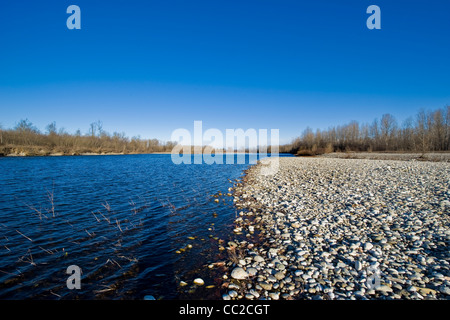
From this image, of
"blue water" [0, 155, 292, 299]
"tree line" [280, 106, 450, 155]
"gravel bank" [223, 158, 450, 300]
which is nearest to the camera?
"gravel bank" [223, 158, 450, 300]

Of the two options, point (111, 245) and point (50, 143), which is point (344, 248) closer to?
point (111, 245)

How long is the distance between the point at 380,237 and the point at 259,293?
525cm

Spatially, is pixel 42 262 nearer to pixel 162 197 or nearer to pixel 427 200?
pixel 162 197

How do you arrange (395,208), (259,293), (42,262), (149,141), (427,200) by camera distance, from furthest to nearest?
(149,141) < (427,200) < (395,208) < (42,262) < (259,293)

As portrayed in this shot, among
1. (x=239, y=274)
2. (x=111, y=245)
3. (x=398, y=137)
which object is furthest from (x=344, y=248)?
(x=398, y=137)

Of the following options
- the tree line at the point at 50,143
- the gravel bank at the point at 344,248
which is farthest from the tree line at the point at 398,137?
the tree line at the point at 50,143

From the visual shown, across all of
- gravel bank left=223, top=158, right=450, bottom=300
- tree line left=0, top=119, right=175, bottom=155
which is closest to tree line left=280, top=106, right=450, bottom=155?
gravel bank left=223, top=158, right=450, bottom=300

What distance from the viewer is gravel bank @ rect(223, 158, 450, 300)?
14.5 ft

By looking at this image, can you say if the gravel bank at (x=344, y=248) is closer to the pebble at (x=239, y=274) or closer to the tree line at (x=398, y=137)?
the pebble at (x=239, y=274)

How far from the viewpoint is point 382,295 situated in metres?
4.11

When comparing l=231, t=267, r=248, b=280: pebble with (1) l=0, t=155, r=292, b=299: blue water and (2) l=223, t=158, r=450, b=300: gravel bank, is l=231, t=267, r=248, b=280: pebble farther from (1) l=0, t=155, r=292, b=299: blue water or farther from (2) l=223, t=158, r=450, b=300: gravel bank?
(1) l=0, t=155, r=292, b=299: blue water
